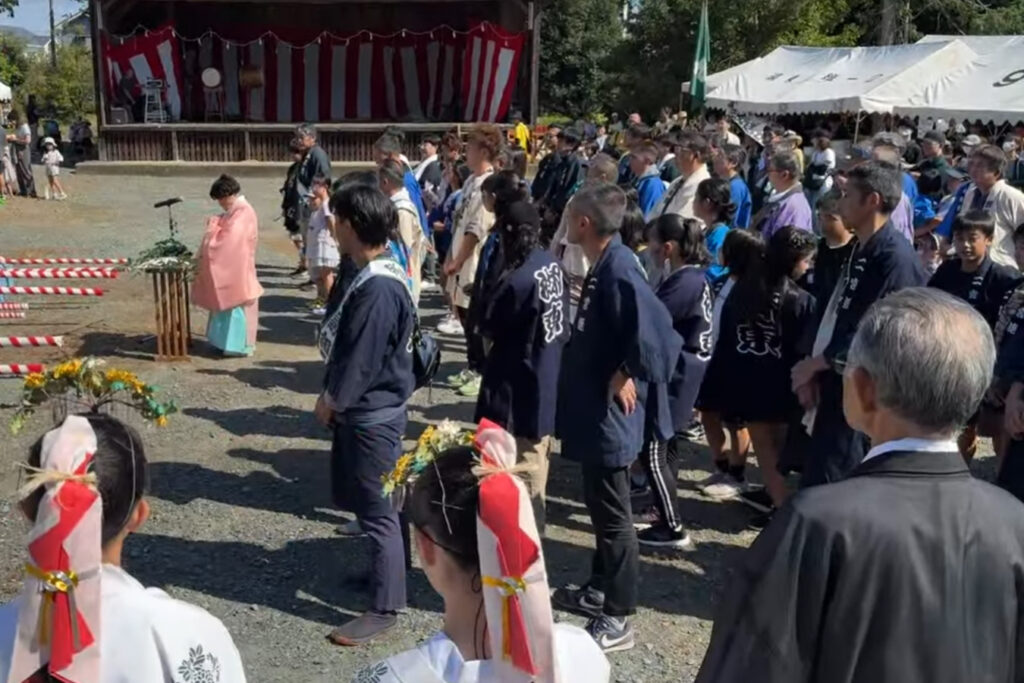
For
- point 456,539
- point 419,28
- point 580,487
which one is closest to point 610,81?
point 419,28

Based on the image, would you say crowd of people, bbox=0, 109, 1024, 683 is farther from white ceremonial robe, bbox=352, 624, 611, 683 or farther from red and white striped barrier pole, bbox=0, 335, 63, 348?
red and white striped barrier pole, bbox=0, 335, 63, 348

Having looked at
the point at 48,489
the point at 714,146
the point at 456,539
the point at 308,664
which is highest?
the point at 714,146

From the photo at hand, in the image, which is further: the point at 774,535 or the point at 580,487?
the point at 580,487

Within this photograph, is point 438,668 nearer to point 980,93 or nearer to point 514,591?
point 514,591

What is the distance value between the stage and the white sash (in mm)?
18944

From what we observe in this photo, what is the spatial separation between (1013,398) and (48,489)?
3635mm

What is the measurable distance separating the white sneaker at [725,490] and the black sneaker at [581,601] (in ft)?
5.29

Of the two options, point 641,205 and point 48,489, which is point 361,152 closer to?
point 641,205

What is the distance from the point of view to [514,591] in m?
2.01

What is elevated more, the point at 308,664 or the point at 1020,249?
the point at 1020,249

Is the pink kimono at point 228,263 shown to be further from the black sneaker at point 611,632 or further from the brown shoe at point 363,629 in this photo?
the black sneaker at point 611,632

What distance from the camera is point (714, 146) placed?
8.84 metres

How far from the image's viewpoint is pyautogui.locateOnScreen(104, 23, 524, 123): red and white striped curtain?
81.0ft

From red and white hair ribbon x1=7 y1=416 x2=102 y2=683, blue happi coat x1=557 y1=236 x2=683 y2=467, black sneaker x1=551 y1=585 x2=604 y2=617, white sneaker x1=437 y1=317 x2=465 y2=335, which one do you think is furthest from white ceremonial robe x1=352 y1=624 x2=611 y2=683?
white sneaker x1=437 y1=317 x2=465 y2=335
